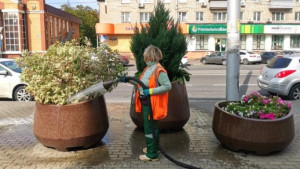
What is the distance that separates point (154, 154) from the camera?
15.0 ft

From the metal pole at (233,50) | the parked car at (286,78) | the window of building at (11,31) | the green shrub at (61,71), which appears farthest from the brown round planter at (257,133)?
the window of building at (11,31)

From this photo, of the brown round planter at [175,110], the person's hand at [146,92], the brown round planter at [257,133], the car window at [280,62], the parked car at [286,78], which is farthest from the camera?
the car window at [280,62]

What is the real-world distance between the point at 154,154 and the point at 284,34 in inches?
1559

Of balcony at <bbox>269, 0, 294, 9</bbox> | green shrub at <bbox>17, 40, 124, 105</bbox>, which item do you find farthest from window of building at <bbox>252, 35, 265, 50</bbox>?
green shrub at <bbox>17, 40, 124, 105</bbox>

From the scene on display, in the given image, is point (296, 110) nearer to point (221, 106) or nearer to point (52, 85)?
point (221, 106)

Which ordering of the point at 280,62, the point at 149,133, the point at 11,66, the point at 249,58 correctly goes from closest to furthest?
1. the point at 149,133
2. the point at 280,62
3. the point at 11,66
4. the point at 249,58

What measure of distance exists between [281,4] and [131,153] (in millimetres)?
39577

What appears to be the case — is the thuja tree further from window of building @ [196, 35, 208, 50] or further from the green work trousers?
window of building @ [196, 35, 208, 50]

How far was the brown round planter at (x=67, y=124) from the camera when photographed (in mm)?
4742

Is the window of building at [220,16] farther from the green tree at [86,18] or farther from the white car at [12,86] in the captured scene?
the white car at [12,86]

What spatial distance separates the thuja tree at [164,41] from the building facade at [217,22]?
109 feet

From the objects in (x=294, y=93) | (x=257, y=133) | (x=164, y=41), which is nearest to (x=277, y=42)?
(x=294, y=93)

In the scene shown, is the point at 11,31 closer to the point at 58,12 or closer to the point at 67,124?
the point at 58,12

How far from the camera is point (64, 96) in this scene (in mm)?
4738
